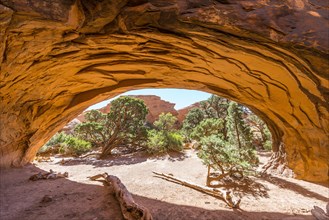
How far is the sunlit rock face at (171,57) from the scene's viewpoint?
3182 mm

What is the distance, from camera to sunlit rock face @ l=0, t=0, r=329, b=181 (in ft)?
10.4

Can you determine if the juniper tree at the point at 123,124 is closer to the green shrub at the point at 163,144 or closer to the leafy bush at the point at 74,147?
the leafy bush at the point at 74,147

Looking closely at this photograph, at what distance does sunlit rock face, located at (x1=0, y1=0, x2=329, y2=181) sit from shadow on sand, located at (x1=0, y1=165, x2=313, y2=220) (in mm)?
2879

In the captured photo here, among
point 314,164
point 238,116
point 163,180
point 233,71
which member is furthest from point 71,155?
point 314,164

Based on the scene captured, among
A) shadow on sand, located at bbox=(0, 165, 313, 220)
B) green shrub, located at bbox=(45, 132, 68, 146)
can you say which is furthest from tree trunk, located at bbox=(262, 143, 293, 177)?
green shrub, located at bbox=(45, 132, 68, 146)

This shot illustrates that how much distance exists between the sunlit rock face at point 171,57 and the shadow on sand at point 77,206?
2.88m

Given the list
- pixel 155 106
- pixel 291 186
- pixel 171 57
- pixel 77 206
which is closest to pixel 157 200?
pixel 77 206

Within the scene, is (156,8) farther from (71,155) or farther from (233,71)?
(71,155)

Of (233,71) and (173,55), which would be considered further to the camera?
(233,71)

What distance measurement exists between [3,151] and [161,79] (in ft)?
23.3

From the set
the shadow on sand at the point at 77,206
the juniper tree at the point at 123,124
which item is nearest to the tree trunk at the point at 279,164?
the shadow on sand at the point at 77,206

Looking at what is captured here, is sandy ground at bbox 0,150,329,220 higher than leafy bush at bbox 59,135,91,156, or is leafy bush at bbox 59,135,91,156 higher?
sandy ground at bbox 0,150,329,220

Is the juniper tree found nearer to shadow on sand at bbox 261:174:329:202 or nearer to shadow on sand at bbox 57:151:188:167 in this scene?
shadow on sand at bbox 57:151:188:167

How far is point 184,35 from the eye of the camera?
12.6 feet
